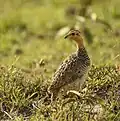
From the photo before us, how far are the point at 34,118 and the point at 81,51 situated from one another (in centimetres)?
126

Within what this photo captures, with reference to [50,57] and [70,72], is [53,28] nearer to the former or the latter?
[50,57]

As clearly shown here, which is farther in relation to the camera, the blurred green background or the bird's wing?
the blurred green background

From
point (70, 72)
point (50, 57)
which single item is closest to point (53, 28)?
point (50, 57)

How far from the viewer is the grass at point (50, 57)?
586 centimetres

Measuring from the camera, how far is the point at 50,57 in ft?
32.1

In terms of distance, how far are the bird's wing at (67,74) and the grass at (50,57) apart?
19 centimetres

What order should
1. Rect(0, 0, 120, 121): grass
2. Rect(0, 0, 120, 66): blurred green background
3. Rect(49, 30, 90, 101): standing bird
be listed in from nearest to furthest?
Rect(0, 0, 120, 121): grass < Rect(49, 30, 90, 101): standing bird < Rect(0, 0, 120, 66): blurred green background

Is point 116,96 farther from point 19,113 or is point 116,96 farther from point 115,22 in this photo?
point 115,22

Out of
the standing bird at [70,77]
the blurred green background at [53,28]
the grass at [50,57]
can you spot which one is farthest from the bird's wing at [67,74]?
the blurred green background at [53,28]

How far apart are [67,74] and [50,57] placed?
135 inches

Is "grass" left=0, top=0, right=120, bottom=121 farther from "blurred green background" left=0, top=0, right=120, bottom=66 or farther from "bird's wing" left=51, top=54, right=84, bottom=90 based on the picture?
"bird's wing" left=51, top=54, right=84, bottom=90

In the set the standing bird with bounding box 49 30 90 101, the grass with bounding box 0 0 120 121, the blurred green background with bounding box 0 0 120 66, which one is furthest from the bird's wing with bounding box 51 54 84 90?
the blurred green background with bounding box 0 0 120 66

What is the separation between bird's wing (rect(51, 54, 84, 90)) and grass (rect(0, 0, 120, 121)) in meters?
0.19

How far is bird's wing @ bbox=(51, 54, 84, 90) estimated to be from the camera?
6309 mm
